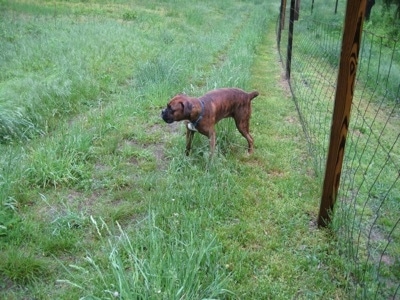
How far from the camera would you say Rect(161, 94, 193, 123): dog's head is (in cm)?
395

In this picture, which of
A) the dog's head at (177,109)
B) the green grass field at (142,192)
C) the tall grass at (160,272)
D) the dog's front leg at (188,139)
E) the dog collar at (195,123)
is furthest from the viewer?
the dog's front leg at (188,139)

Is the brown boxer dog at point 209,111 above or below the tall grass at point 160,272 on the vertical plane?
above

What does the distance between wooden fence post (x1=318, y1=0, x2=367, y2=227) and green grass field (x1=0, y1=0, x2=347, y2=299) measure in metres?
0.33

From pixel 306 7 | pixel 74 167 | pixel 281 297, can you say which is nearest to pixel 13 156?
pixel 74 167

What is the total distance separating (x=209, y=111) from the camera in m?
4.19

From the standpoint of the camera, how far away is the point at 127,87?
703 centimetres

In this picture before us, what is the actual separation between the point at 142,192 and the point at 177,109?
85 centimetres

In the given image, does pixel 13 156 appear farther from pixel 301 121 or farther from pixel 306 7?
pixel 306 7

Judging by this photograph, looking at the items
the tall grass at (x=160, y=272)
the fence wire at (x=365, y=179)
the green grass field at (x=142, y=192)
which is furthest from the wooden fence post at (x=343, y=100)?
the tall grass at (x=160, y=272)

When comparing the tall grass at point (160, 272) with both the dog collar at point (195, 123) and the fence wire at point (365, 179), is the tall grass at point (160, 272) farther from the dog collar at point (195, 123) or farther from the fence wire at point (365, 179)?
the dog collar at point (195, 123)

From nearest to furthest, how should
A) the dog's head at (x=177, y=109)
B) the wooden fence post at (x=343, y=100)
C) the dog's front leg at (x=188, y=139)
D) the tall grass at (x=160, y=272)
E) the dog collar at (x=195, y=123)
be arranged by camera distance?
1. the tall grass at (x=160, y=272)
2. the wooden fence post at (x=343, y=100)
3. the dog's head at (x=177, y=109)
4. the dog collar at (x=195, y=123)
5. the dog's front leg at (x=188, y=139)

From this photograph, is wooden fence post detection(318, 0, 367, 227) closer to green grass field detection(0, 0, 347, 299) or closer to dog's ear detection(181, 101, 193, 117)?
green grass field detection(0, 0, 347, 299)

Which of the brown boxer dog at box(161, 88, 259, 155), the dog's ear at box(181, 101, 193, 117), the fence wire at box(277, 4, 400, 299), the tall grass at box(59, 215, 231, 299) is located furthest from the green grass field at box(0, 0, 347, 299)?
the dog's ear at box(181, 101, 193, 117)

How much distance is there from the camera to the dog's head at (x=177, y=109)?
13.0ft
